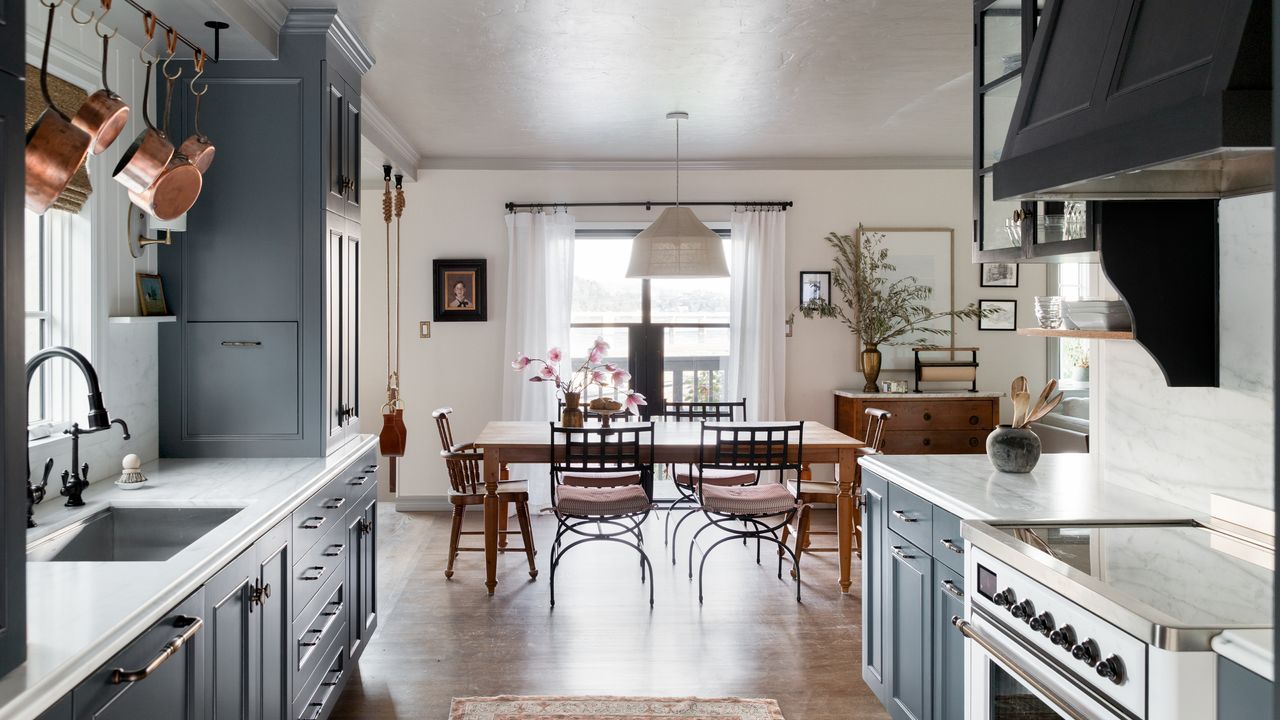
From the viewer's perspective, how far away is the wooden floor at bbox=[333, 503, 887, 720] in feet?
10.3

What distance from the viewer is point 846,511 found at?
429 cm

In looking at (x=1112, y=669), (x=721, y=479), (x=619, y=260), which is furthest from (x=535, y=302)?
(x=1112, y=669)

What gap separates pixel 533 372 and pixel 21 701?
4.82m

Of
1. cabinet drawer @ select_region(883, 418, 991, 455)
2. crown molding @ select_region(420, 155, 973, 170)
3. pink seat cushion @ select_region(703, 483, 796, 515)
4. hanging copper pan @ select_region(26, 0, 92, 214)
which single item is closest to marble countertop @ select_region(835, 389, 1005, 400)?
cabinet drawer @ select_region(883, 418, 991, 455)

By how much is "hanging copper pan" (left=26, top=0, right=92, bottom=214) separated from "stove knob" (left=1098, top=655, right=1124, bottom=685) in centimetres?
215

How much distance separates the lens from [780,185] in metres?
6.12

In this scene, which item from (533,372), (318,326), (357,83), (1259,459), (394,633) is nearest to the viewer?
(1259,459)

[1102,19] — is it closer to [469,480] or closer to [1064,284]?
[469,480]

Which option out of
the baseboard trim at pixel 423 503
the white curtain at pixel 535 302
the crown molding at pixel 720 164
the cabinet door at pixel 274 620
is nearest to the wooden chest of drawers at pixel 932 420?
the crown molding at pixel 720 164

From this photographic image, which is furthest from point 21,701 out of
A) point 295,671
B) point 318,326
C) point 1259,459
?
point 1259,459

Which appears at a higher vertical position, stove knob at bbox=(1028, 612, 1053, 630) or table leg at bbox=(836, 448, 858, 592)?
stove knob at bbox=(1028, 612, 1053, 630)

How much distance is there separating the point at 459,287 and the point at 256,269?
10.1 ft

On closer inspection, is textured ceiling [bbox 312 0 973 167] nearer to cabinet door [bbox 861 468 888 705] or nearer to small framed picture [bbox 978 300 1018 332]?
small framed picture [bbox 978 300 1018 332]

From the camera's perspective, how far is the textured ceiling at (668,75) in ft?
10.4
